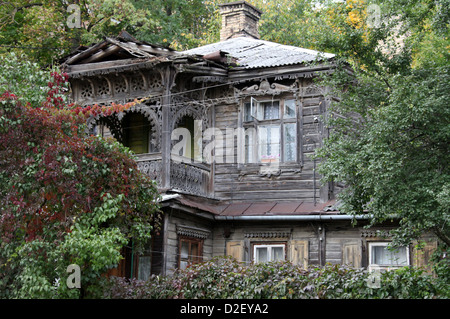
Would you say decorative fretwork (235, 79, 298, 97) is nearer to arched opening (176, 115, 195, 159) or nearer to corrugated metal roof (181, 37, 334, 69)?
corrugated metal roof (181, 37, 334, 69)

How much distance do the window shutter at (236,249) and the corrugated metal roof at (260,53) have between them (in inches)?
193

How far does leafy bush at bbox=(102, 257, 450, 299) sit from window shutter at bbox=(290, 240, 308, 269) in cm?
518

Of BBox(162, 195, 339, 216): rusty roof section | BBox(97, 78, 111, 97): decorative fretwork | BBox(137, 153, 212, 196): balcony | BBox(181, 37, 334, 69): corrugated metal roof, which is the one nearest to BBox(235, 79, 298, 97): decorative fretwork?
BBox(181, 37, 334, 69): corrugated metal roof

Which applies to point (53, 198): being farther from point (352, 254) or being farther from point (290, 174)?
point (352, 254)

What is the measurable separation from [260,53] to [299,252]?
20.9ft

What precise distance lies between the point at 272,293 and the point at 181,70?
8127mm

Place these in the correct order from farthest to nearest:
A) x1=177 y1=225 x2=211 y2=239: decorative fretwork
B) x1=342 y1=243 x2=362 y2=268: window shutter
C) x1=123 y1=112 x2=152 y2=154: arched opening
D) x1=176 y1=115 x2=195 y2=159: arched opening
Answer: x1=123 y1=112 x2=152 y2=154: arched opening → x1=176 y1=115 x2=195 y2=159: arched opening → x1=177 y1=225 x2=211 y2=239: decorative fretwork → x1=342 y1=243 x2=362 y2=268: window shutter

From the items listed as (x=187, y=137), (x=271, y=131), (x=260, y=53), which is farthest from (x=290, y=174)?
(x=260, y=53)

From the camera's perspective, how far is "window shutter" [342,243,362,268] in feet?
55.0

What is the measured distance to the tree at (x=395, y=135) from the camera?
38.9ft

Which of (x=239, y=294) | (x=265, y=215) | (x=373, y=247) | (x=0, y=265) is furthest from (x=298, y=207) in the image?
(x=0, y=265)

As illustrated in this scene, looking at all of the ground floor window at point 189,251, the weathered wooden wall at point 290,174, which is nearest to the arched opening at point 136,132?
the weathered wooden wall at point 290,174
